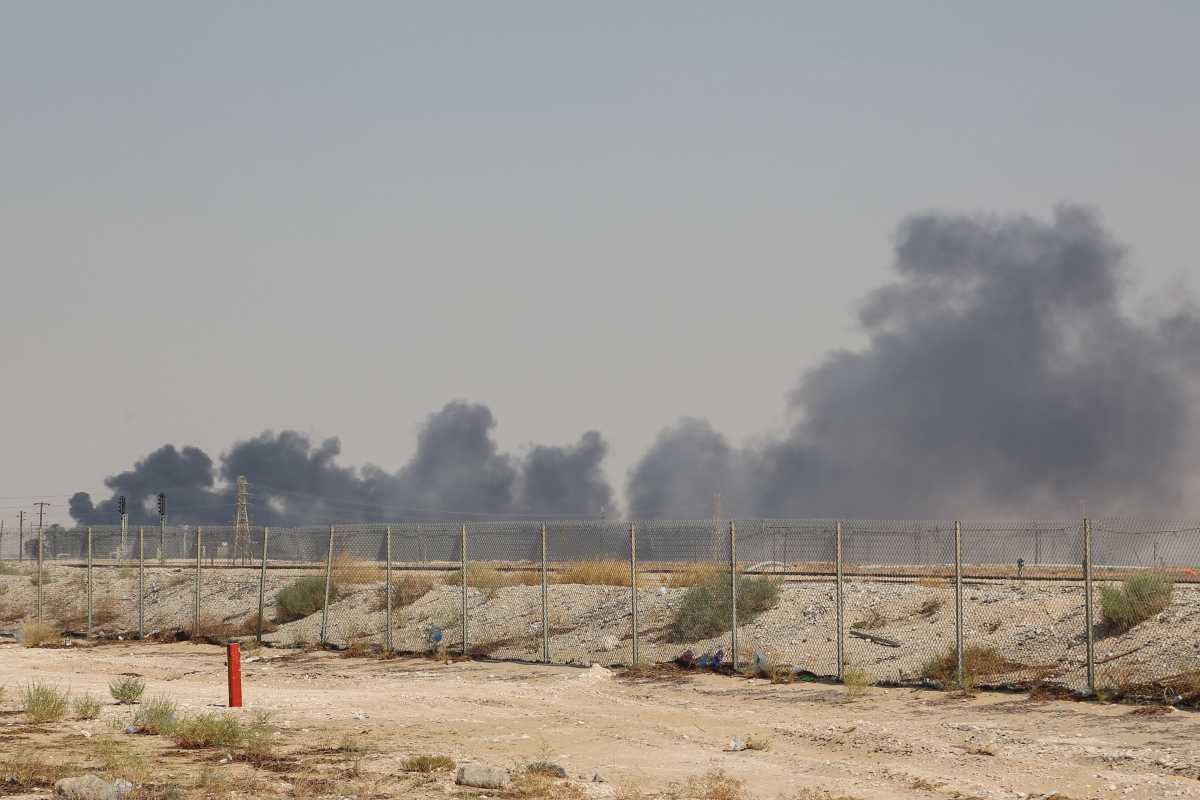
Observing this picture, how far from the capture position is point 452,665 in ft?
101

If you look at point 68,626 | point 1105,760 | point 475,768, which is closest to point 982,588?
point 1105,760

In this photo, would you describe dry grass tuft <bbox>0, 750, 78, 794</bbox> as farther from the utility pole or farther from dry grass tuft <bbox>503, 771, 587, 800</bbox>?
the utility pole

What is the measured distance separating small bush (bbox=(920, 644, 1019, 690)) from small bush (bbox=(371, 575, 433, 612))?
686 inches

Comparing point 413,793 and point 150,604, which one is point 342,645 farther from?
point 413,793

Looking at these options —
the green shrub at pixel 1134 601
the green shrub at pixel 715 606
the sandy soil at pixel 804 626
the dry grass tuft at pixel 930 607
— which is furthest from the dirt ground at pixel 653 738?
the dry grass tuft at pixel 930 607

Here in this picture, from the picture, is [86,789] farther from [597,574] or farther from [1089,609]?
[597,574]

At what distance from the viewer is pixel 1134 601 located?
26.2 m

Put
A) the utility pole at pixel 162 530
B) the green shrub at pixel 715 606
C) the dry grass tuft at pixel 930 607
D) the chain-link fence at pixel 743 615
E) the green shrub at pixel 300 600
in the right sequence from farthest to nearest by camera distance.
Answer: the utility pole at pixel 162 530 → the green shrub at pixel 300 600 → the green shrub at pixel 715 606 → the dry grass tuft at pixel 930 607 → the chain-link fence at pixel 743 615

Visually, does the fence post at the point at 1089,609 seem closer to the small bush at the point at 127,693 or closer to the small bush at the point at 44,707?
the small bush at the point at 127,693

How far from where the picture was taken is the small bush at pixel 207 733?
715 inches

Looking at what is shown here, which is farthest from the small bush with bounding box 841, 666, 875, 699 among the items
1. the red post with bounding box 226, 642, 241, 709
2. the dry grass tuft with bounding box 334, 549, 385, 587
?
the dry grass tuft with bounding box 334, 549, 385, 587

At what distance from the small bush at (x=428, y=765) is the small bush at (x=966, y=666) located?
33.9 feet

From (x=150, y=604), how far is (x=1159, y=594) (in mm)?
33522

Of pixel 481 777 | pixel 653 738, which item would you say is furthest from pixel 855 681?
pixel 481 777
